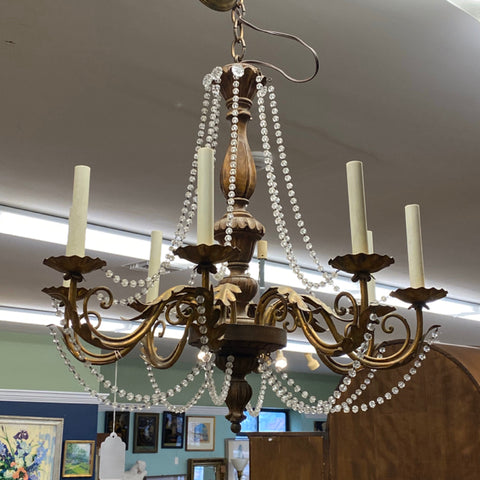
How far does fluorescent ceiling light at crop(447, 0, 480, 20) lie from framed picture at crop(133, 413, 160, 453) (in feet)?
23.8

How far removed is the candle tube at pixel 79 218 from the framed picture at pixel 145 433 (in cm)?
753

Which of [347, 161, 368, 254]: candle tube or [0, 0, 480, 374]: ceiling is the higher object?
[0, 0, 480, 374]: ceiling

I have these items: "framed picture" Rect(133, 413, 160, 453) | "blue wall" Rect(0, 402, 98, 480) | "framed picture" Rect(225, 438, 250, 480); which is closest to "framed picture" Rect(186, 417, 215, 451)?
"framed picture" Rect(225, 438, 250, 480)

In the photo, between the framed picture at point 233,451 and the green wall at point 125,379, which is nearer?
the green wall at point 125,379

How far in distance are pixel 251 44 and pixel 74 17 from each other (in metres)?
0.51

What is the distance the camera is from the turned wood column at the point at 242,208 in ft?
3.74

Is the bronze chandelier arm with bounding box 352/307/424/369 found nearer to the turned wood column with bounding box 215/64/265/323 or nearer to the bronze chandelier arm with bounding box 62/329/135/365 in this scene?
the turned wood column with bounding box 215/64/265/323

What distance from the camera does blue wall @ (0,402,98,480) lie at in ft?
19.2

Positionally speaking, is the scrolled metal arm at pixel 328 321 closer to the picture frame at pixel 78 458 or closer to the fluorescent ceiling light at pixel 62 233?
the fluorescent ceiling light at pixel 62 233

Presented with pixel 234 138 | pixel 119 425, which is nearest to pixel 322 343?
pixel 234 138

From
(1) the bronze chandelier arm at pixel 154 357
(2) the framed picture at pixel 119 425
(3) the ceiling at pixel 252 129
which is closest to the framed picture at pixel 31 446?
(2) the framed picture at pixel 119 425

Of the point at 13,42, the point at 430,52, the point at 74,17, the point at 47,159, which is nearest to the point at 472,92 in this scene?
the point at 430,52

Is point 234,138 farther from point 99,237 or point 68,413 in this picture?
point 68,413

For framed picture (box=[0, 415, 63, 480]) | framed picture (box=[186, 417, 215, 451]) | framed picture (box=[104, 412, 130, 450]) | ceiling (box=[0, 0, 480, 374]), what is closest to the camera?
ceiling (box=[0, 0, 480, 374])
